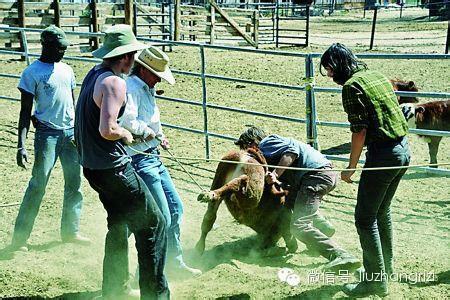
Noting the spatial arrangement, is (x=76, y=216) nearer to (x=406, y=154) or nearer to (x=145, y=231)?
(x=145, y=231)

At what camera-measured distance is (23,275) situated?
4656mm

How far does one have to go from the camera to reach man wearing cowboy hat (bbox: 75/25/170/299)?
3.64 m

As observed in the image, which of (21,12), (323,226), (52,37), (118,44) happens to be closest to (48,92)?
(52,37)

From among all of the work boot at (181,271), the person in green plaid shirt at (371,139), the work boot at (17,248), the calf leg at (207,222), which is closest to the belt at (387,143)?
the person in green plaid shirt at (371,139)

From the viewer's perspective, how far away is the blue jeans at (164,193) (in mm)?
4352

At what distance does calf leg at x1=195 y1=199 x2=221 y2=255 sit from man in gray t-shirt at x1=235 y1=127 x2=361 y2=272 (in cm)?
49

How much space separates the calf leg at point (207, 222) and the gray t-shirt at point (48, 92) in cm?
139

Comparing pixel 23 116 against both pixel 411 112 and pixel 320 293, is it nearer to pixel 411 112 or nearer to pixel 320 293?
pixel 320 293

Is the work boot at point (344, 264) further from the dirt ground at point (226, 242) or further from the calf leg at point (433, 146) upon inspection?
the calf leg at point (433, 146)

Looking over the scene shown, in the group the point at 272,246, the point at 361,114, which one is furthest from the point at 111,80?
A: the point at 272,246

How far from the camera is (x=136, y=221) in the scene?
12.6ft

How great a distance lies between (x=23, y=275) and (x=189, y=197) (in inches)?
94.9

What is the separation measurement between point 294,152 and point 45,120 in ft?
6.71

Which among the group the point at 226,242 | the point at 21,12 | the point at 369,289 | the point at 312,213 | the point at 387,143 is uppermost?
the point at 21,12
